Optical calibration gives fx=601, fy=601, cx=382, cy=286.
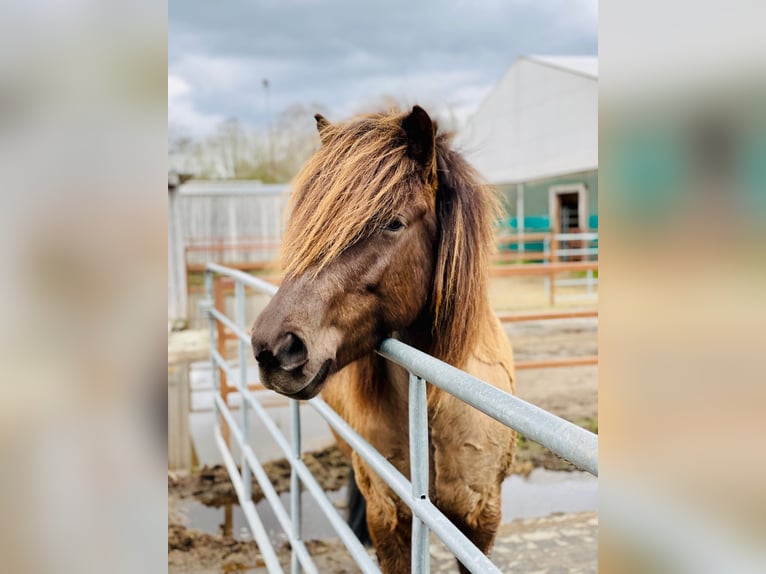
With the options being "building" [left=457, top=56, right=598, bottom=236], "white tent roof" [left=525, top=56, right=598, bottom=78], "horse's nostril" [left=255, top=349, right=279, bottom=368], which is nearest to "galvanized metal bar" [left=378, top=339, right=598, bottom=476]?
"horse's nostril" [left=255, top=349, right=279, bottom=368]

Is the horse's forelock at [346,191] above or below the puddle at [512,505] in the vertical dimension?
above

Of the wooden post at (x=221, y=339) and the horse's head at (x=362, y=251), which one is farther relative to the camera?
the wooden post at (x=221, y=339)

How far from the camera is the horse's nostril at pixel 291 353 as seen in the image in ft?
4.17

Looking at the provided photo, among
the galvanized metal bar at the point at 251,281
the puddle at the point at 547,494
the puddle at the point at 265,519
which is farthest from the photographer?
the puddle at the point at 547,494

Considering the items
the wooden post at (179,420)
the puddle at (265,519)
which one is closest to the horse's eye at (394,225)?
the puddle at (265,519)

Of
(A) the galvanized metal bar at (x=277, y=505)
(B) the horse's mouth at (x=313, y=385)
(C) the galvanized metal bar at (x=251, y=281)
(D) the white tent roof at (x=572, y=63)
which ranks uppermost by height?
(D) the white tent roof at (x=572, y=63)

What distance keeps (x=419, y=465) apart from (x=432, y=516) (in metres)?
0.10

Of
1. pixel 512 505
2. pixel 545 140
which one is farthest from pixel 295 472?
pixel 545 140

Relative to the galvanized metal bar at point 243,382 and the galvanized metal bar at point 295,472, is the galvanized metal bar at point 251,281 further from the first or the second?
the galvanized metal bar at point 295,472

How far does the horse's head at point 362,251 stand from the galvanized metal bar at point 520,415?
30 cm

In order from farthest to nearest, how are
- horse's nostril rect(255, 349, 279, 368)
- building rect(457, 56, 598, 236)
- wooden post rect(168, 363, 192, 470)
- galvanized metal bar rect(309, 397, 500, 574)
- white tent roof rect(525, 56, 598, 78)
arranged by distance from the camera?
1. white tent roof rect(525, 56, 598, 78)
2. building rect(457, 56, 598, 236)
3. wooden post rect(168, 363, 192, 470)
4. horse's nostril rect(255, 349, 279, 368)
5. galvanized metal bar rect(309, 397, 500, 574)

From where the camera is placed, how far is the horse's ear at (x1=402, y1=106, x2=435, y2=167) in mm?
1518

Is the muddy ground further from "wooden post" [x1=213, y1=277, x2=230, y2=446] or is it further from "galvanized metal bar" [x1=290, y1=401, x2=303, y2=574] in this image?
"galvanized metal bar" [x1=290, y1=401, x2=303, y2=574]
